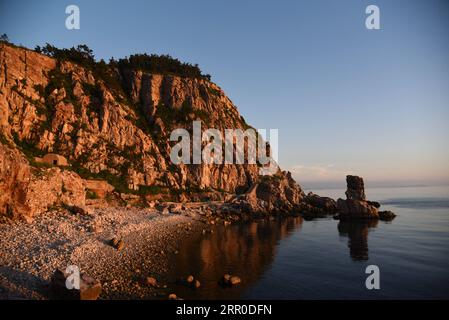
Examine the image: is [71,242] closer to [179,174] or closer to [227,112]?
[179,174]

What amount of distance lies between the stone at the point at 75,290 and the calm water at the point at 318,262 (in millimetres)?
5479

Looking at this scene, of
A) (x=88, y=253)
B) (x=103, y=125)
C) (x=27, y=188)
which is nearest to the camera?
(x=88, y=253)

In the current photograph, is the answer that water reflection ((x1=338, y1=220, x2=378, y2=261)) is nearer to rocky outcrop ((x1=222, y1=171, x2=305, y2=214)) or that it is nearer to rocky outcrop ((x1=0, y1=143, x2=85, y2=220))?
rocky outcrop ((x1=222, y1=171, x2=305, y2=214))

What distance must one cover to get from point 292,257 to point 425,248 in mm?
16962

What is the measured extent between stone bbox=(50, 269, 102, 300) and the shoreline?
62 cm

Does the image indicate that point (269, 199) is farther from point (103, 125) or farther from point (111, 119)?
point (103, 125)

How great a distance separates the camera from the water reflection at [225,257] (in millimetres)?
19484

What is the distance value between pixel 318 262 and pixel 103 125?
2199 inches

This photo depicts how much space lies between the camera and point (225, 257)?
28.1 meters

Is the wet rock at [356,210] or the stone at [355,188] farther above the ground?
the stone at [355,188]

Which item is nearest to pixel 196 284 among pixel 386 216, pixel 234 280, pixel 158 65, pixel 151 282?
pixel 234 280

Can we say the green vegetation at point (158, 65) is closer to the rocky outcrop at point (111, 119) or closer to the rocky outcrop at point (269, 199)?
the rocky outcrop at point (111, 119)

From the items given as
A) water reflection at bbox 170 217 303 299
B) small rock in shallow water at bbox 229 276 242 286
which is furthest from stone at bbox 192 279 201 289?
small rock in shallow water at bbox 229 276 242 286

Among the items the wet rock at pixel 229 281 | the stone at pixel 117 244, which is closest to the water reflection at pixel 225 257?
the wet rock at pixel 229 281
